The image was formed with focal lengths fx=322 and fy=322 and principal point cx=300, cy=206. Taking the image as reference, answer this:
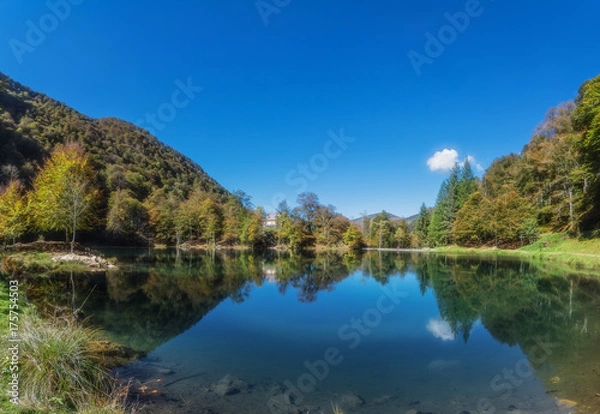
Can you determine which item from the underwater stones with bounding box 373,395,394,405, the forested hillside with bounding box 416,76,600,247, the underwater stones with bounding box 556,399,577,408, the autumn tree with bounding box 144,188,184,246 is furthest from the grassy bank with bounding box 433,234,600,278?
the autumn tree with bounding box 144,188,184,246

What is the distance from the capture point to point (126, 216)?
58.0 metres

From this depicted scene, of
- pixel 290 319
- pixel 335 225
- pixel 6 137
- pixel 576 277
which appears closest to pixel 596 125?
pixel 576 277

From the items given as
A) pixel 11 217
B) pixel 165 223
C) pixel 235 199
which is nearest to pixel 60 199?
pixel 11 217

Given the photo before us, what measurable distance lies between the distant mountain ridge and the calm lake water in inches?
1484

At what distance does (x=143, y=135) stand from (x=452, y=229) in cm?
10960

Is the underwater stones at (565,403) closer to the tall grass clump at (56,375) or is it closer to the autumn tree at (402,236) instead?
the tall grass clump at (56,375)

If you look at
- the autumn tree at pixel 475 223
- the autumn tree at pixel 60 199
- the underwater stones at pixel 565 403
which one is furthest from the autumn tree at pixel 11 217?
the autumn tree at pixel 475 223

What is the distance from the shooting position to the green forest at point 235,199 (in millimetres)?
26250

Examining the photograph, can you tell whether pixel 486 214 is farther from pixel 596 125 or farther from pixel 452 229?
pixel 596 125

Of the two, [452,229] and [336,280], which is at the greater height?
[452,229]

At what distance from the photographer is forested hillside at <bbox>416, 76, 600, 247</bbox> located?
2912 centimetres

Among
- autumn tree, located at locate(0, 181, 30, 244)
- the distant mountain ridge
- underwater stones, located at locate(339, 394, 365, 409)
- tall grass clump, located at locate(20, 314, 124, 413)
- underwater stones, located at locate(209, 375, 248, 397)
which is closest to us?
tall grass clump, located at locate(20, 314, 124, 413)

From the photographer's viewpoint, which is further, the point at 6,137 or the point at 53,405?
the point at 6,137

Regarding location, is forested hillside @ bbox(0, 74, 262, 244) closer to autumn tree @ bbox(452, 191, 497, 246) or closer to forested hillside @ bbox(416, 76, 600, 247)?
autumn tree @ bbox(452, 191, 497, 246)
